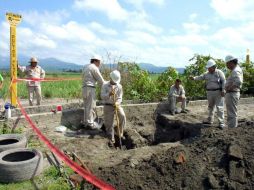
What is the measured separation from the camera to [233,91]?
28.9 feet

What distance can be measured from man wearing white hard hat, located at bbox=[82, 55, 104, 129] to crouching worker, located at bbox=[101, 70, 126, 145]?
44cm

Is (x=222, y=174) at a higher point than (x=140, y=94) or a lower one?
lower

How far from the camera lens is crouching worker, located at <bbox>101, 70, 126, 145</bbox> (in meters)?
8.80

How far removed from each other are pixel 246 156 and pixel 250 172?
1.34 ft

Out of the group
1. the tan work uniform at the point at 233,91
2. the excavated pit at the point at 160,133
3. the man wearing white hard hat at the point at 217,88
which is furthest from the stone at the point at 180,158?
the man wearing white hard hat at the point at 217,88

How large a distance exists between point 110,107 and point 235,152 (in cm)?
383

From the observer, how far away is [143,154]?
→ 7.14m

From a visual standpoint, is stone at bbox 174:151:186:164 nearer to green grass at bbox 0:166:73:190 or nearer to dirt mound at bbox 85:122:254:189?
dirt mound at bbox 85:122:254:189

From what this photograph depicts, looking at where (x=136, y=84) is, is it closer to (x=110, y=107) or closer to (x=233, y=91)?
(x=110, y=107)

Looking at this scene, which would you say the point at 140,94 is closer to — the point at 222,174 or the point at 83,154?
the point at 83,154

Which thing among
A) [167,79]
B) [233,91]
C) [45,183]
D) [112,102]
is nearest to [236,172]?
[45,183]

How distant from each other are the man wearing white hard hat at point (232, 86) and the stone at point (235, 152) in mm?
2903

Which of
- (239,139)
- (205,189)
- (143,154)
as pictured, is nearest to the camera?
(205,189)

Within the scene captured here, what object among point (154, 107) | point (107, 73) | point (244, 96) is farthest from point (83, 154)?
point (244, 96)
